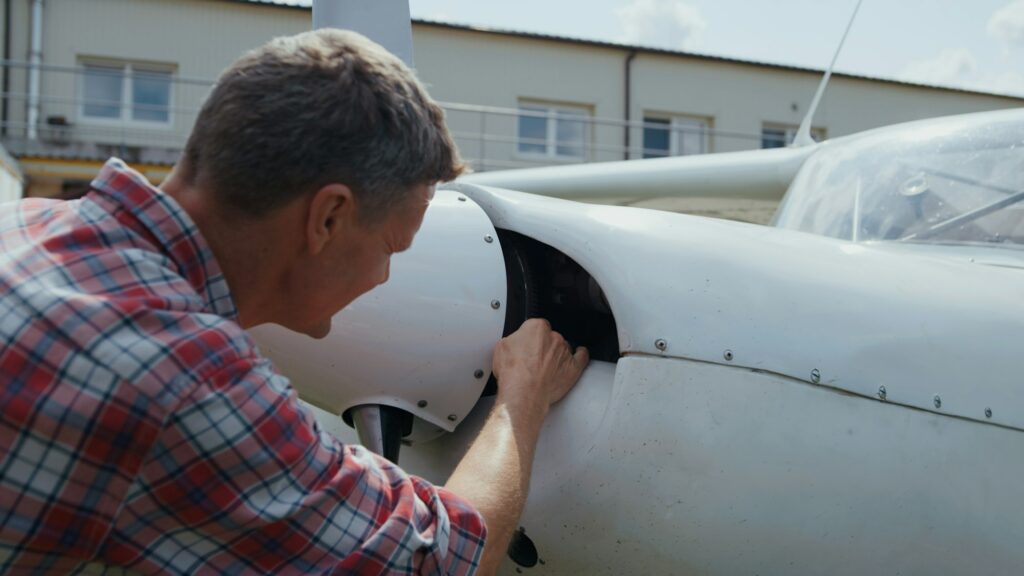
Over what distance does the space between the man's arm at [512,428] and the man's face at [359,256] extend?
0.35 meters

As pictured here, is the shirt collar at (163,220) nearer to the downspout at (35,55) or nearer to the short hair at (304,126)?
the short hair at (304,126)

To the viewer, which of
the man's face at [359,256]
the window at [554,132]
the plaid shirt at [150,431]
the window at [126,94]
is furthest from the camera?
the window at [554,132]

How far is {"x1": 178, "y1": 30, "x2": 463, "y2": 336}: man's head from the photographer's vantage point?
1.37 metres

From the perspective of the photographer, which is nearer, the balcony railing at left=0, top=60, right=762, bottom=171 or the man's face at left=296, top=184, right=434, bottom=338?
the man's face at left=296, top=184, right=434, bottom=338

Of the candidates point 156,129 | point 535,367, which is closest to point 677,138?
point 156,129

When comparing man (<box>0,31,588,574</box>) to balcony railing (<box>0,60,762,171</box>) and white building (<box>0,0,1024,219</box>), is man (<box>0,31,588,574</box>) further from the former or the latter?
white building (<box>0,0,1024,219</box>)

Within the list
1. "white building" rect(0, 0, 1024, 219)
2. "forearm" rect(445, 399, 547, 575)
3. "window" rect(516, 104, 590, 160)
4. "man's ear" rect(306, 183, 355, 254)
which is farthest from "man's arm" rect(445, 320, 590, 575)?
"window" rect(516, 104, 590, 160)

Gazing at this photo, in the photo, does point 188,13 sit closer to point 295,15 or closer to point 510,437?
point 295,15

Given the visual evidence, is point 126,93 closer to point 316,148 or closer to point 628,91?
point 628,91

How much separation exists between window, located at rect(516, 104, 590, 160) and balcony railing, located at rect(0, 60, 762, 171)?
20 millimetres

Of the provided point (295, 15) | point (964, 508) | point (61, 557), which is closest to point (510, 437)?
point (61, 557)

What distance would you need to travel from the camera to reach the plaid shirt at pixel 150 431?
1.19 m

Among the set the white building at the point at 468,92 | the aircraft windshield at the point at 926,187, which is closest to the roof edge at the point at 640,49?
the white building at the point at 468,92

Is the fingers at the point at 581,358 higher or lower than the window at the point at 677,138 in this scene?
lower
